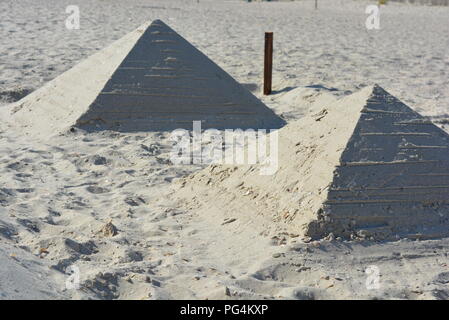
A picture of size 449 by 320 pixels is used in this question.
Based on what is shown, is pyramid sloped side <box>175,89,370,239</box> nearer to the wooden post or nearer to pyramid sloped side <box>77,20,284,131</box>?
pyramid sloped side <box>77,20,284,131</box>

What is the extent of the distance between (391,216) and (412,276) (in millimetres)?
513

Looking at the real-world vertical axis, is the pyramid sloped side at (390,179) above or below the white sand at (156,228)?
above

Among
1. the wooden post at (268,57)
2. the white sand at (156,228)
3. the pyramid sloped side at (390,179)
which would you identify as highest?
the wooden post at (268,57)

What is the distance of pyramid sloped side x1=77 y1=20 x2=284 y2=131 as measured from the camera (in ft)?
21.8

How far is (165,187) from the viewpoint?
5086 mm

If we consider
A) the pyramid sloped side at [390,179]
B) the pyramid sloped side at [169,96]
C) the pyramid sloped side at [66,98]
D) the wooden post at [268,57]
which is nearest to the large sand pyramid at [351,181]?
the pyramid sloped side at [390,179]

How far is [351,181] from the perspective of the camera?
13.6 ft

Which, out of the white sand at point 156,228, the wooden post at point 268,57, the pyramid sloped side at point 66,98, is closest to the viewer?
the white sand at point 156,228

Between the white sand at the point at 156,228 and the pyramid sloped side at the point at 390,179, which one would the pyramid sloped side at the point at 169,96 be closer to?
the white sand at the point at 156,228

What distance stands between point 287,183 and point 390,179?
65 centimetres

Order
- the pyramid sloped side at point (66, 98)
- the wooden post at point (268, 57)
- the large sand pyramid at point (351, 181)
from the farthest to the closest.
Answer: the wooden post at point (268, 57)
the pyramid sloped side at point (66, 98)
the large sand pyramid at point (351, 181)

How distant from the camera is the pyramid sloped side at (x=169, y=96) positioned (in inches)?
262

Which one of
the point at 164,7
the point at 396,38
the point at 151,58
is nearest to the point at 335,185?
the point at 151,58

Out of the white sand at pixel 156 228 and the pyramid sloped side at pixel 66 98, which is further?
the pyramid sloped side at pixel 66 98
